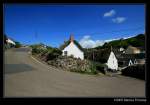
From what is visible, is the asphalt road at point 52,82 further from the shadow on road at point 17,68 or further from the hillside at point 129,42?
the hillside at point 129,42

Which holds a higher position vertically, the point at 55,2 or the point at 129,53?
the point at 55,2

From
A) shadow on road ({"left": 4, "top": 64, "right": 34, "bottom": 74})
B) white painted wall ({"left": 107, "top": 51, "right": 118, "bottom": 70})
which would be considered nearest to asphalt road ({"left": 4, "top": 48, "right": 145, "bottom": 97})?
shadow on road ({"left": 4, "top": 64, "right": 34, "bottom": 74})

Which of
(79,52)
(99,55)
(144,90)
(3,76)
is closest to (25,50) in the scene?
(3,76)

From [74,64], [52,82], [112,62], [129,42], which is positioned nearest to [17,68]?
[52,82]

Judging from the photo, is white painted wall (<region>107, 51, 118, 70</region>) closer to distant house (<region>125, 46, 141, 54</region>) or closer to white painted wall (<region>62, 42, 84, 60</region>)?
distant house (<region>125, 46, 141, 54</region>)

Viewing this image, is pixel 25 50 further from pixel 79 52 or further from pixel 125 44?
pixel 125 44

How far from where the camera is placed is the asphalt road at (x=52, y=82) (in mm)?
2967

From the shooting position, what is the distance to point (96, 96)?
2975mm

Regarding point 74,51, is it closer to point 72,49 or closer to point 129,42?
point 72,49

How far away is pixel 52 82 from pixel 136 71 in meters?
1.24

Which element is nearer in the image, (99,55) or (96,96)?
(96,96)

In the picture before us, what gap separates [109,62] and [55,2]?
128 cm

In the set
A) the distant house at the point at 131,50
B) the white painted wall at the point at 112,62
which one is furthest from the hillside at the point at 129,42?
the white painted wall at the point at 112,62

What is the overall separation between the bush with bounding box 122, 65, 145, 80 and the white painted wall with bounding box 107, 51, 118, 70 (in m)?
0.16
